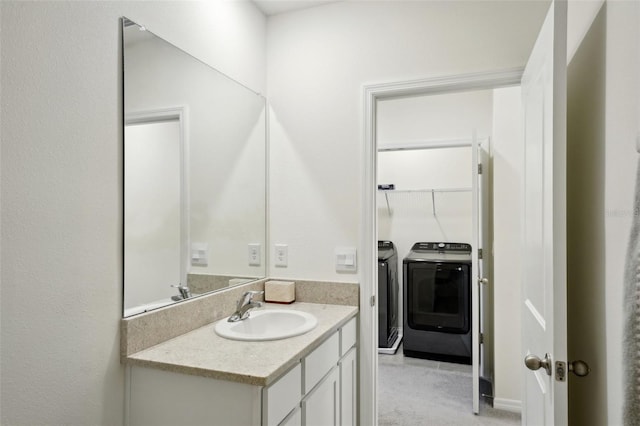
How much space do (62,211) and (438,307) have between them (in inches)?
121

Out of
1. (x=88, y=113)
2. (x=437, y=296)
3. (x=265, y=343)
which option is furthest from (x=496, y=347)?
(x=88, y=113)

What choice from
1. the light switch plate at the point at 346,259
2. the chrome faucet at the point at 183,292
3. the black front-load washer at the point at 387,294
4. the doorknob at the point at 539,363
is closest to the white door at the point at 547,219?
the doorknob at the point at 539,363

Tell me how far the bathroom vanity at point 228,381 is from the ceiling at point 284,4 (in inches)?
67.4

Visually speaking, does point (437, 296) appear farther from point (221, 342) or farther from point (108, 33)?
point (108, 33)

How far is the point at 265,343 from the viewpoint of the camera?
1.46m

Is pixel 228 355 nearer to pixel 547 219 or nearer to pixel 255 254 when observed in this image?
pixel 255 254

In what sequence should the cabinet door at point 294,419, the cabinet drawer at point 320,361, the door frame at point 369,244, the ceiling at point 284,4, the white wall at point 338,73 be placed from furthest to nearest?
1. the ceiling at point 284,4
2. the door frame at point 369,244
3. the white wall at point 338,73
4. the cabinet drawer at point 320,361
5. the cabinet door at point 294,419

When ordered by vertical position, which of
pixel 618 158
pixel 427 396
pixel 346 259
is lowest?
pixel 427 396

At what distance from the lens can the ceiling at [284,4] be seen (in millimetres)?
2127

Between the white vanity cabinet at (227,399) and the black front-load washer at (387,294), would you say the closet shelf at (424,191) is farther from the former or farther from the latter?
the white vanity cabinet at (227,399)

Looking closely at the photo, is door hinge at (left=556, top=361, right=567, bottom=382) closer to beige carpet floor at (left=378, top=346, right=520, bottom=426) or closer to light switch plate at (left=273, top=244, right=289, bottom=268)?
light switch plate at (left=273, top=244, right=289, bottom=268)

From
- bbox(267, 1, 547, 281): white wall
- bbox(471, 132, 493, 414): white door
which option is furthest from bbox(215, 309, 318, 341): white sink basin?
bbox(471, 132, 493, 414): white door

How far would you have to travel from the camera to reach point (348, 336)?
1.91m

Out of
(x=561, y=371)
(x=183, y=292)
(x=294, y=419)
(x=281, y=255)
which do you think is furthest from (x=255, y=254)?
(x=561, y=371)
